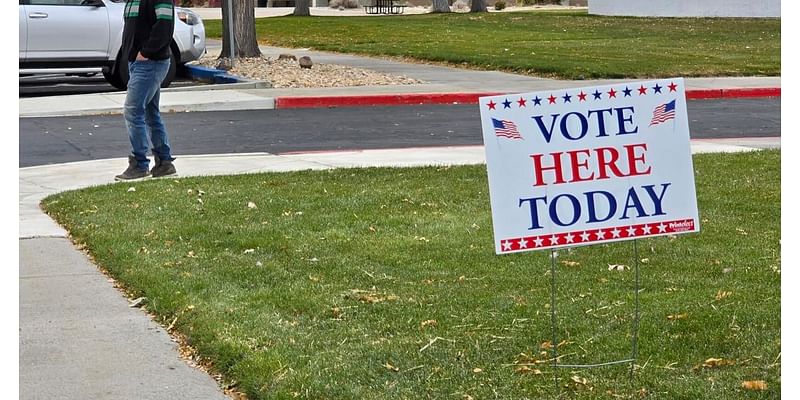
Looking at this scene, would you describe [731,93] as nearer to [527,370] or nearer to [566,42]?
[566,42]

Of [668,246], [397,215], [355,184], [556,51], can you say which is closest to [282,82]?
[556,51]

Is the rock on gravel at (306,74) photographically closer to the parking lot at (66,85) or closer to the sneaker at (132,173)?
the parking lot at (66,85)

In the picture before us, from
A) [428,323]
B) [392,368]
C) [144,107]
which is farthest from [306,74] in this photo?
[392,368]

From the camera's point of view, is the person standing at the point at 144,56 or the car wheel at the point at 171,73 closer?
the person standing at the point at 144,56

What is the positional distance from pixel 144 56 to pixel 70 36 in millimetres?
8779

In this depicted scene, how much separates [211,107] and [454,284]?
10610 millimetres

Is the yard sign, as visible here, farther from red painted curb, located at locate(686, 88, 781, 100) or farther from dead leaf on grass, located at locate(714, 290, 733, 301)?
red painted curb, located at locate(686, 88, 781, 100)

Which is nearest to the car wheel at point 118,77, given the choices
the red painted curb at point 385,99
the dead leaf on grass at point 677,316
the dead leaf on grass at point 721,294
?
the red painted curb at point 385,99

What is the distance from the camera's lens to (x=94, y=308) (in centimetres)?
634

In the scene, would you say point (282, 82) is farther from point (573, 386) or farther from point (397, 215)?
point (573, 386)

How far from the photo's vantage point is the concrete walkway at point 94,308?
5.12 meters

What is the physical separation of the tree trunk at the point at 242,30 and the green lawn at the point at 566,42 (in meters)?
3.93

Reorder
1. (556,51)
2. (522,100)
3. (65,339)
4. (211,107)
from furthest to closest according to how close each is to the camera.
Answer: (556,51), (211,107), (65,339), (522,100)

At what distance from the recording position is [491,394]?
472 cm
